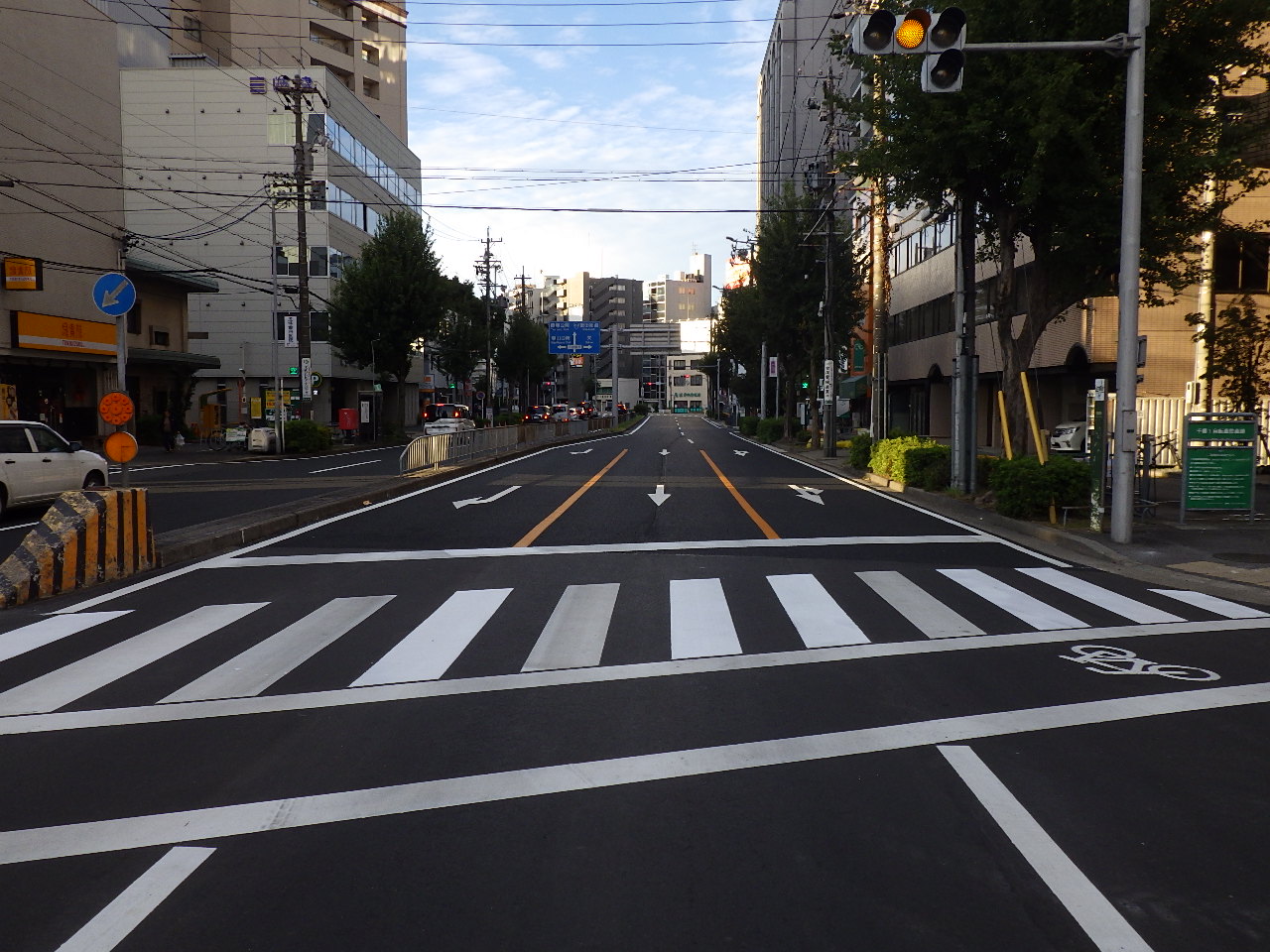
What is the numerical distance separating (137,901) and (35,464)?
15048mm

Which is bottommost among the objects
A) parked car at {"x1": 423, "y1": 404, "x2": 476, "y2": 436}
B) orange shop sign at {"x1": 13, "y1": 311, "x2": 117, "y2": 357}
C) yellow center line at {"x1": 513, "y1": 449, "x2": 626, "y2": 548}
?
yellow center line at {"x1": 513, "y1": 449, "x2": 626, "y2": 548}

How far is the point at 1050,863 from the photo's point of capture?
3934mm

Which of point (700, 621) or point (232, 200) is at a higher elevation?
point (232, 200)

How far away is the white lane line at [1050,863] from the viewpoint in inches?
134

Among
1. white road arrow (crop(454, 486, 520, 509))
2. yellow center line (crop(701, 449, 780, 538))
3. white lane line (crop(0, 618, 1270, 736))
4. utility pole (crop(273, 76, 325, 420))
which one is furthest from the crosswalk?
utility pole (crop(273, 76, 325, 420))

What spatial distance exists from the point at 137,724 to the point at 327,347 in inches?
2197

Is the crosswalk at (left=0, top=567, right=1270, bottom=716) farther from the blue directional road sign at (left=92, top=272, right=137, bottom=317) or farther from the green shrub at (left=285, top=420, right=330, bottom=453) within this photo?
the green shrub at (left=285, top=420, right=330, bottom=453)

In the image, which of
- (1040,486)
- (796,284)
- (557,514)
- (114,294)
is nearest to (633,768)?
(114,294)

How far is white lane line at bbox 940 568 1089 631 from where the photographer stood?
8453mm

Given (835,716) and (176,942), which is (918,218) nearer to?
(835,716)

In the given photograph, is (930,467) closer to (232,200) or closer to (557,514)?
(557,514)

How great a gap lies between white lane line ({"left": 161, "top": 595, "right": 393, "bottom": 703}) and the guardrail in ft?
48.4

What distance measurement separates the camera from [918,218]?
4962 centimetres

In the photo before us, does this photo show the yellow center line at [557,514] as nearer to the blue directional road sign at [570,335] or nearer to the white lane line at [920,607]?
the white lane line at [920,607]
